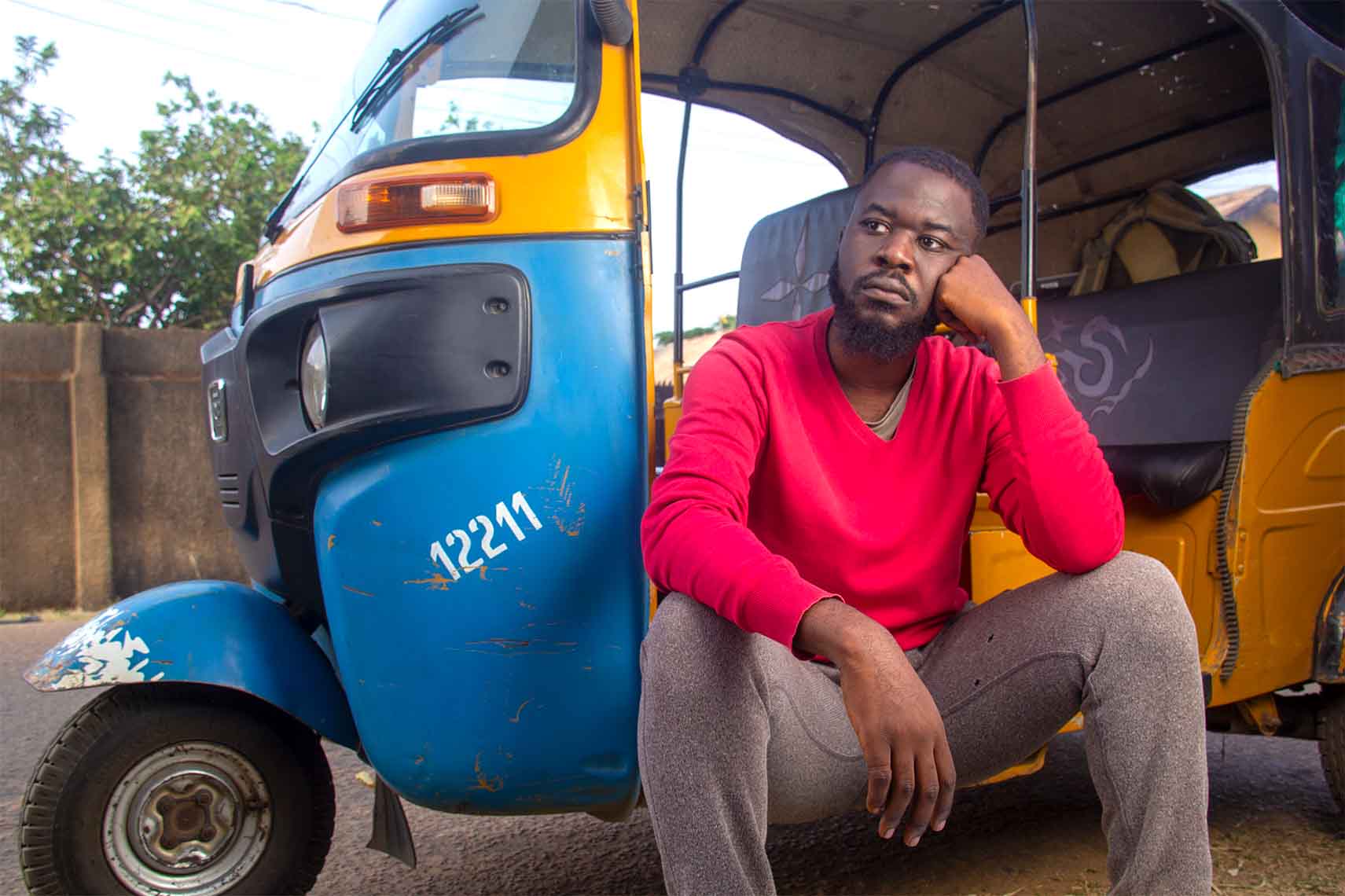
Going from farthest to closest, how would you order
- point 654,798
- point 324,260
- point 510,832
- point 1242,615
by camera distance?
1. point 510,832
2. point 1242,615
3. point 324,260
4. point 654,798

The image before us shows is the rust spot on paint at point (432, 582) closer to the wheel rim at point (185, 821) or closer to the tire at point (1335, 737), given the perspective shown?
the wheel rim at point (185, 821)

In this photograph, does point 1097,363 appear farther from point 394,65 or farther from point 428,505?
point 428,505

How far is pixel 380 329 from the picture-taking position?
1.89m

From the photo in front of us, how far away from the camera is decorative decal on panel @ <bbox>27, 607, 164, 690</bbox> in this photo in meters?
1.97

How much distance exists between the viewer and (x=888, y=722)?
58.7 inches

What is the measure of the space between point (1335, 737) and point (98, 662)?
3.00m

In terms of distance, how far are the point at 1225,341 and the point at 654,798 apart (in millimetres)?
2785

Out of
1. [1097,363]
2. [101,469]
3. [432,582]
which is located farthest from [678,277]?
[101,469]

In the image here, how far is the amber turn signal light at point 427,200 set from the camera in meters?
1.92

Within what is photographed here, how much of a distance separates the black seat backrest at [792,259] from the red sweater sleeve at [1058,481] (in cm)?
137

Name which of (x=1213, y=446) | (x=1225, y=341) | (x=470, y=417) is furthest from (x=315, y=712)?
(x=1225, y=341)

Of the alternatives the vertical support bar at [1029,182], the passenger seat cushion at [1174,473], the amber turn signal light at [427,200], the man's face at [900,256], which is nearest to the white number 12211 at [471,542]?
the amber turn signal light at [427,200]

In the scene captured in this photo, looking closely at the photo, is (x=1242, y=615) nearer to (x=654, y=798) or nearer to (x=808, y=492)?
(x=808, y=492)

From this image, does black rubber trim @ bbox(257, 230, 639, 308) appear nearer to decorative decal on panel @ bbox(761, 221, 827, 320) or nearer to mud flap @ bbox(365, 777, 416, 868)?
mud flap @ bbox(365, 777, 416, 868)
